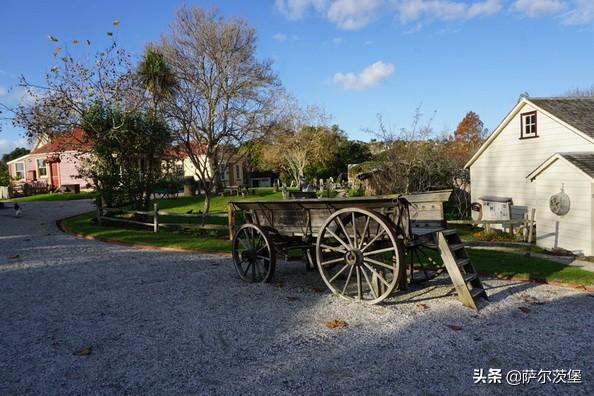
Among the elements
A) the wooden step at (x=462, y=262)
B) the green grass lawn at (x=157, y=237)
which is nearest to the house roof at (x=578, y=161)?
the wooden step at (x=462, y=262)

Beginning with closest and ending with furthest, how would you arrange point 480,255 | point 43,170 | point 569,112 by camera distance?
point 480,255 → point 569,112 → point 43,170

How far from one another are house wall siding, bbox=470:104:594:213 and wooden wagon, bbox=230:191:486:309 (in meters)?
9.66

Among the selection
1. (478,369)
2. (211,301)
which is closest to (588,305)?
(478,369)

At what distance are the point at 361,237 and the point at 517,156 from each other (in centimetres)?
1370

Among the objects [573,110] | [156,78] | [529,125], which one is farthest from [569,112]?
[156,78]

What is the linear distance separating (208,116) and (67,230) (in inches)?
449

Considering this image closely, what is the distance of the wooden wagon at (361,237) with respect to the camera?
18.6 feet

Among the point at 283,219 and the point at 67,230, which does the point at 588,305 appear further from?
the point at 67,230

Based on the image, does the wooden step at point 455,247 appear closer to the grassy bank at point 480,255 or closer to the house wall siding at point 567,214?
the grassy bank at point 480,255

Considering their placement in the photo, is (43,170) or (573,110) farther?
(43,170)

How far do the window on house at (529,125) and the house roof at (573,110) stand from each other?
0.55 metres

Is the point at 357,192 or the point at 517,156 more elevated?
the point at 517,156

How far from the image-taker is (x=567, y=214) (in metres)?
12.7

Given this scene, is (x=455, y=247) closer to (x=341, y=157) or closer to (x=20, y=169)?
(x=341, y=157)
